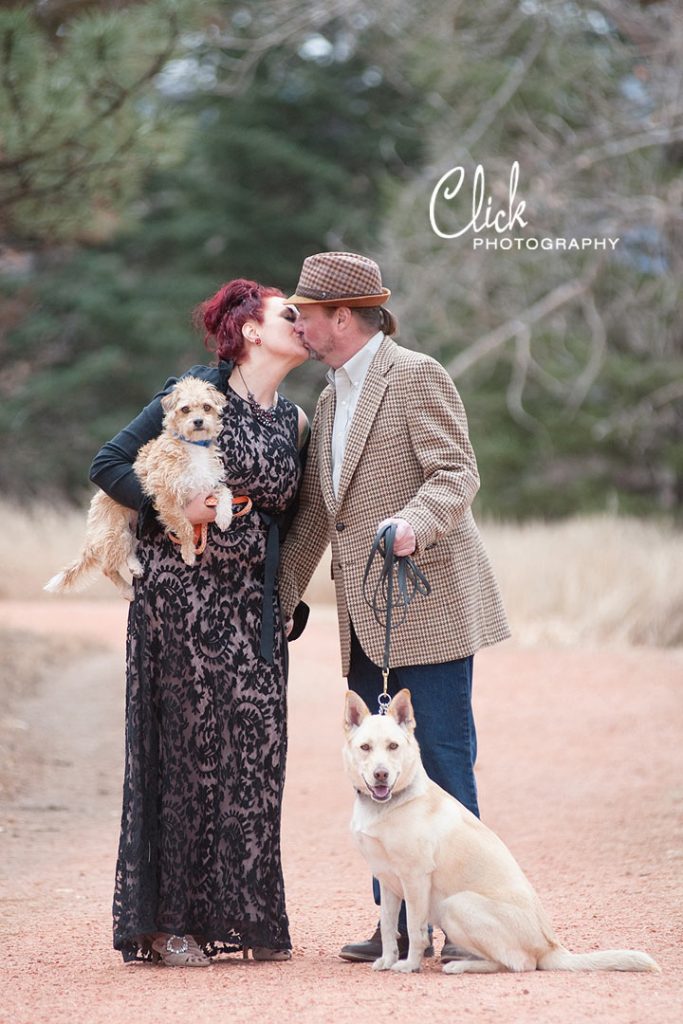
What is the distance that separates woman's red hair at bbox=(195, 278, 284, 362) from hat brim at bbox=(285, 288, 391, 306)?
179 millimetres

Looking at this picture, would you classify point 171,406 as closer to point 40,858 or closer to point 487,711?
point 40,858

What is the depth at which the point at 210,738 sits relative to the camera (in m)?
4.53

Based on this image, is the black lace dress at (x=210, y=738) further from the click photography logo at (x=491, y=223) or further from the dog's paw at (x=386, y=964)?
the click photography logo at (x=491, y=223)

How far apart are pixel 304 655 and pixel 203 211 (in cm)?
1743

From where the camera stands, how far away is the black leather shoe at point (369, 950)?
4441 mm

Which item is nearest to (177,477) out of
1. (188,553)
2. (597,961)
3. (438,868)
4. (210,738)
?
(188,553)

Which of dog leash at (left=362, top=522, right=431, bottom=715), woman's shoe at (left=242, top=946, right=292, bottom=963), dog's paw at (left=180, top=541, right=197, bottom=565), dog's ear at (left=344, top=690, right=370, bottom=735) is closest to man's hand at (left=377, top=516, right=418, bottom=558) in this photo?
dog leash at (left=362, top=522, right=431, bottom=715)

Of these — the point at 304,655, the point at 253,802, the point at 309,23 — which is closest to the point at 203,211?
the point at 309,23

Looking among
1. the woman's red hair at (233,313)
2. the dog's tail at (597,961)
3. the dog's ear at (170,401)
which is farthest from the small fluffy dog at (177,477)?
the dog's tail at (597,961)

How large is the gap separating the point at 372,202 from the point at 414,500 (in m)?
23.4

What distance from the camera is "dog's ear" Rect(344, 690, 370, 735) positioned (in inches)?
163

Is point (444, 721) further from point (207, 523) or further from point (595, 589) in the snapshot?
point (595, 589)

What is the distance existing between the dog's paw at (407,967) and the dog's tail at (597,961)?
0.38 meters

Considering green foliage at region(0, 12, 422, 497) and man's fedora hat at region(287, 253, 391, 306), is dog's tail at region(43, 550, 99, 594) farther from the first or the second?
green foliage at region(0, 12, 422, 497)
